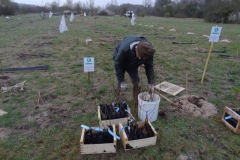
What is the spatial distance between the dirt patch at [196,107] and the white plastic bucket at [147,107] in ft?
2.49

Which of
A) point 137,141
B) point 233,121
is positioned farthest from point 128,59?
point 233,121

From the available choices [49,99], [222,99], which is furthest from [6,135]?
[222,99]

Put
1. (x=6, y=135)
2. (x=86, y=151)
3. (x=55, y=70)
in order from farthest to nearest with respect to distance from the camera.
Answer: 1. (x=55, y=70)
2. (x=6, y=135)
3. (x=86, y=151)

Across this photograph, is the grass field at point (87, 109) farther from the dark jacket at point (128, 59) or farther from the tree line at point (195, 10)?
the tree line at point (195, 10)

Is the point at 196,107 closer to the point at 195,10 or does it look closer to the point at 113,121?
the point at 113,121

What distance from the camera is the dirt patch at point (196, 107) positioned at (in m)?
3.38

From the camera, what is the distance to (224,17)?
22562mm

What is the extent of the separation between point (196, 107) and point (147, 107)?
1244mm

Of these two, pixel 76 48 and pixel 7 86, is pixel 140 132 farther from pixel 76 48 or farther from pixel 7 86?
pixel 76 48

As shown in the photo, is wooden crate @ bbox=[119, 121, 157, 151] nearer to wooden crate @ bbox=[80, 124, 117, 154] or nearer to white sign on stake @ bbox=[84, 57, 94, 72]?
wooden crate @ bbox=[80, 124, 117, 154]

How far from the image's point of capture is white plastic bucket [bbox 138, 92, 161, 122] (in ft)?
9.50

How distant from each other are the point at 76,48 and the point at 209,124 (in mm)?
6850

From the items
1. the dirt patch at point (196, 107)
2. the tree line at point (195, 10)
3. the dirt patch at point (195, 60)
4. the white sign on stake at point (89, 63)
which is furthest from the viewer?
the tree line at point (195, 10)

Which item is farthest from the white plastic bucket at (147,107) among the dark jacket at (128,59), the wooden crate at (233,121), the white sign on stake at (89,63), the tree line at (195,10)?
the tree line at (195,10)
